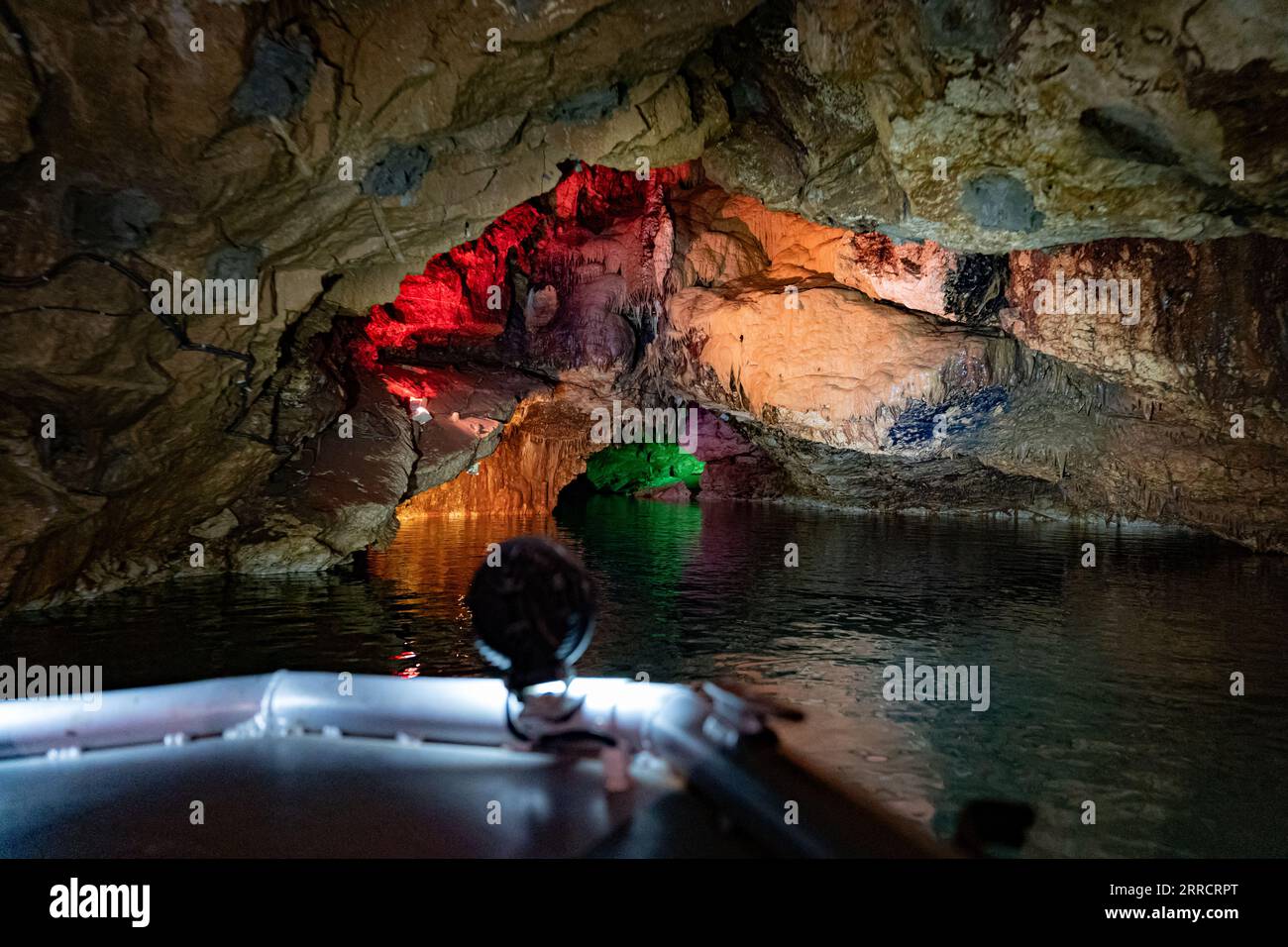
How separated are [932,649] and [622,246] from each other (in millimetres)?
9393

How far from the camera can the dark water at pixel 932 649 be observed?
334cm

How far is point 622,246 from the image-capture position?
504 inches

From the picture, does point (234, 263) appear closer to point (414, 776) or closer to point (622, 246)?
point (414, 776)

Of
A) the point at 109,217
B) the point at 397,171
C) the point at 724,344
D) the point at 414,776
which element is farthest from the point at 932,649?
the point at 724,344

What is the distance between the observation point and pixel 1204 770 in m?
3.53

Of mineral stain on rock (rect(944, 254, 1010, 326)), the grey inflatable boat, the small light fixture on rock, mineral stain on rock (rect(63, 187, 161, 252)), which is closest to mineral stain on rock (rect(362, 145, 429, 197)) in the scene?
mineral stain on rock (rect(63, 187, 161, 252))

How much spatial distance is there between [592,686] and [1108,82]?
15.7ft

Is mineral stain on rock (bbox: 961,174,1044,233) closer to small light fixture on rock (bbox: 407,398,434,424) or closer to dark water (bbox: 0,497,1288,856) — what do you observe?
dark water (bbox: 0,497,1288,856)

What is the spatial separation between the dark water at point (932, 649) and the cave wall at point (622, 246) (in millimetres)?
1470

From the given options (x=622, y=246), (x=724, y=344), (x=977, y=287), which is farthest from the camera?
(x=622, y=246)

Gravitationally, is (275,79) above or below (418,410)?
above

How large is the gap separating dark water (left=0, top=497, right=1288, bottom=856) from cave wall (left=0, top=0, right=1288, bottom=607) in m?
1.47
